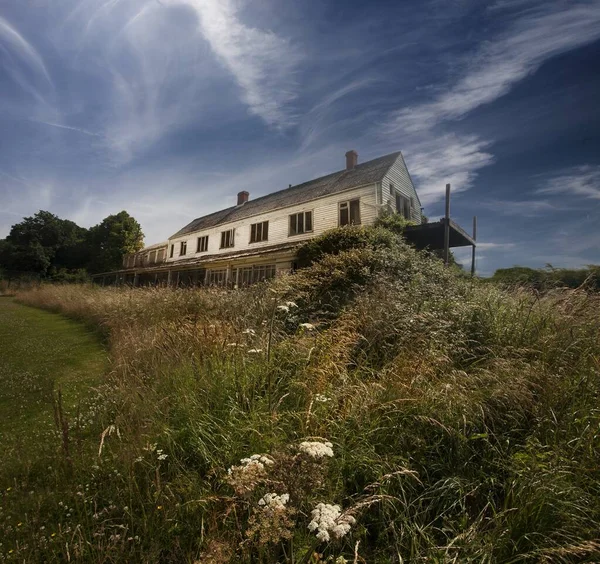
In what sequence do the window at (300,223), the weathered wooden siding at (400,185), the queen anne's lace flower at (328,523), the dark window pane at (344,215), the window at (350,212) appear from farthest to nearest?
the window at (300,223) → the dark window pane at (344,215) → the window at (350,212) → the weathered wooden siding at (400,185) → the queen anne's lace flower at (328,523)

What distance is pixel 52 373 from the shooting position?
6.29 meters

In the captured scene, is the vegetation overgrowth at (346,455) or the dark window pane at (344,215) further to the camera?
the dark window pane at (344,215)

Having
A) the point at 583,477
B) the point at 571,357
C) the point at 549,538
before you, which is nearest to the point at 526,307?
the point at 571,357

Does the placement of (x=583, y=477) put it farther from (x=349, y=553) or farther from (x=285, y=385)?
(x=285, y=385)

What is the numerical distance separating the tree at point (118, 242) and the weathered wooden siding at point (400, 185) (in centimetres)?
3768

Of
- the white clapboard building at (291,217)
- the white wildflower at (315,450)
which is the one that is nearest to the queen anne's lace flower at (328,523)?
the white wildflower at (315,450)

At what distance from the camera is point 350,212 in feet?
59.1

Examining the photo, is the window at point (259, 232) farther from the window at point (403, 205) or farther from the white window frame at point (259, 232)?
the window at point (403, 205)

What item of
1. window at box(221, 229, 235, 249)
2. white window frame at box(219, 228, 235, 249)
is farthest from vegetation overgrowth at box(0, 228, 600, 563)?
window at box(221, 229, 235, 249)

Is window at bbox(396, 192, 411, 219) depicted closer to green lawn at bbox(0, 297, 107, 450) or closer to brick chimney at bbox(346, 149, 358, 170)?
brick chimney at bbox(346, 149, 358, 170)

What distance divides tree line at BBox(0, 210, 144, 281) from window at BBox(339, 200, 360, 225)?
120ft

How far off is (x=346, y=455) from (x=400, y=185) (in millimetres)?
18805

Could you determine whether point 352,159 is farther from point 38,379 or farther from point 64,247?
point 64,247

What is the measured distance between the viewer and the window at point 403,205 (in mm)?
18797
